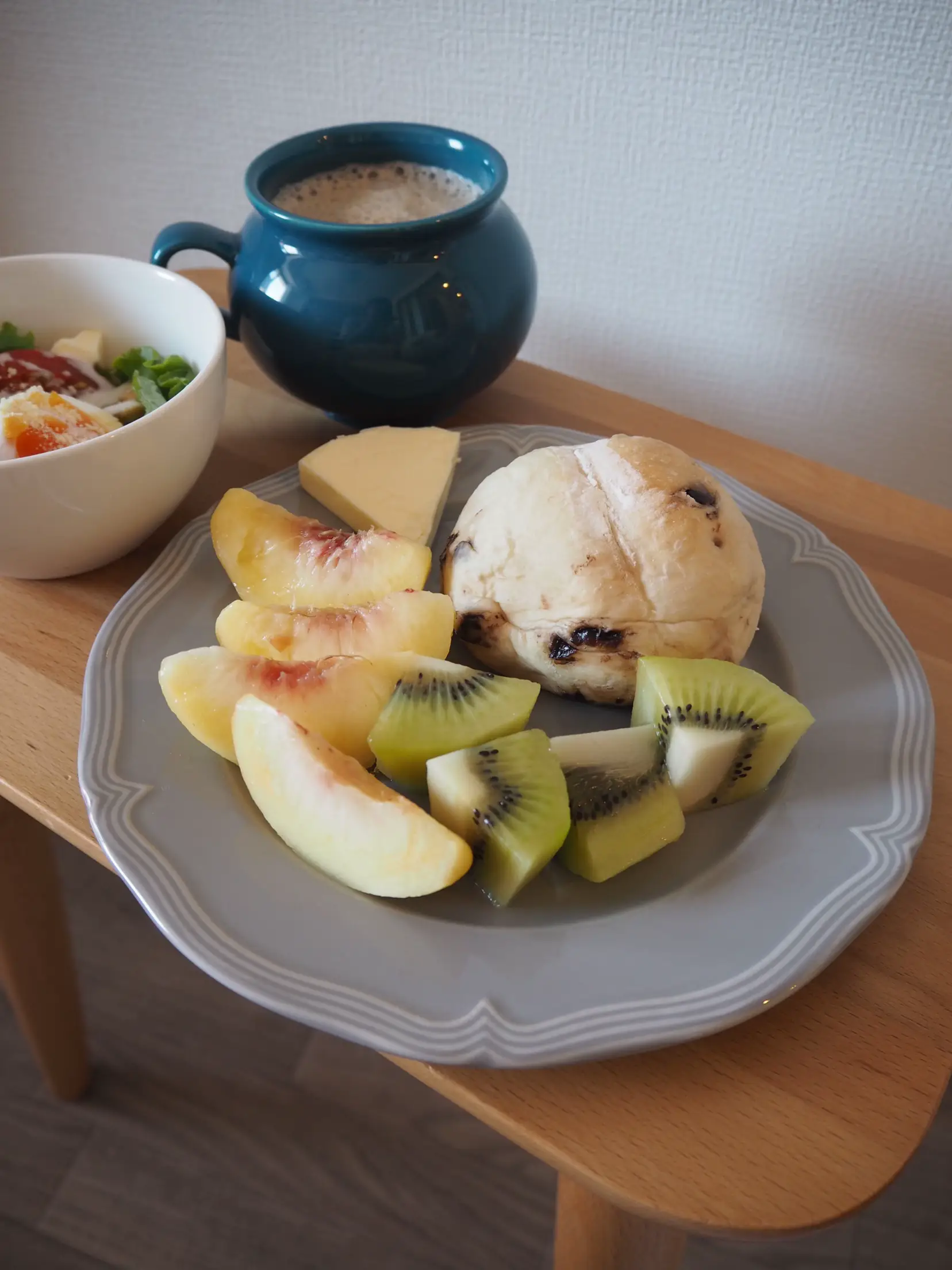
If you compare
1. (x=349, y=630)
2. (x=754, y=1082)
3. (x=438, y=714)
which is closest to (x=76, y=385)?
(x=349, y=630)

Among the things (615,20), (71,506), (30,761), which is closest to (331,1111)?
(30,761)

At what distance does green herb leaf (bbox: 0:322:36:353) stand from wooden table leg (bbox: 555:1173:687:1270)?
0.90 metres

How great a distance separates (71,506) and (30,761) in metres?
0.21

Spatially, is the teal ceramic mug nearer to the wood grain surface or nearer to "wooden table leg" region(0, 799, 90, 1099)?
the wood grain surface

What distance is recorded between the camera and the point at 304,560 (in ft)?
2.86

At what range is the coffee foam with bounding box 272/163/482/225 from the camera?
3.33ft

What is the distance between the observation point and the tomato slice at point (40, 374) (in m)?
0.95

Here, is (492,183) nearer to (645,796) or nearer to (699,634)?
(699,634)

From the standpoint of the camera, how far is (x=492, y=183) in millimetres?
985

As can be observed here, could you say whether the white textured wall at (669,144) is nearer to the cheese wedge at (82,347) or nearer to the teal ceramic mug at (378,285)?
the teal ceramic mug at (378,285)

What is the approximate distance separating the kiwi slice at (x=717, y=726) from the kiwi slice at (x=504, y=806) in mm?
91

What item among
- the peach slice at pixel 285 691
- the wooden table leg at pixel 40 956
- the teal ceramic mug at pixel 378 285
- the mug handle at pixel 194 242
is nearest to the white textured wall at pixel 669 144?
the teal ceramic mug at pixel 378 285

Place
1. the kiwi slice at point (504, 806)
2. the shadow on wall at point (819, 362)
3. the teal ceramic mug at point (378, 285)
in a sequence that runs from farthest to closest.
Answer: the shadow on wall at point (819, 362), the teal ceramic mug at point (378, 285), the kiwi slice at point (504, 806)

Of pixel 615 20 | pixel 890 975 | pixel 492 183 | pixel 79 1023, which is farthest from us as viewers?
pixel 79 1023
